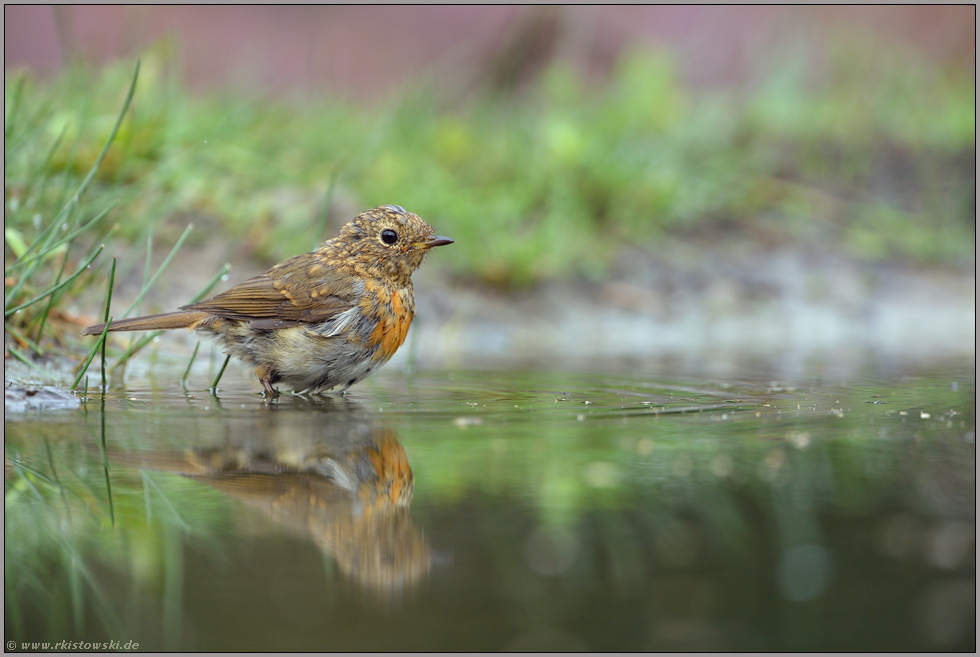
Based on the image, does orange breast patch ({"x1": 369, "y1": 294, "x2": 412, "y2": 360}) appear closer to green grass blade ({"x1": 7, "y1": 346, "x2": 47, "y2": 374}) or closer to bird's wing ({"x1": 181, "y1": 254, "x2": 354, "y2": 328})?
bird's wing ({"x1": 181, "y1": 254, "x2": 354, "y2": 328})

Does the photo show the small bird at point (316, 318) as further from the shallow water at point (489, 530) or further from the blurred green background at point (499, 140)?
the shallow water at point (489, 530)

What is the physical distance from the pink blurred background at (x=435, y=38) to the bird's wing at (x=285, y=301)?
3.96 m

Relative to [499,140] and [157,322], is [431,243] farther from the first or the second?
[499,140]

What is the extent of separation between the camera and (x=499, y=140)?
7992 millimetres

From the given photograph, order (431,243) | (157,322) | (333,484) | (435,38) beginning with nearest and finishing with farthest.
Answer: (333,484) → (157,322) → (431,243) → (435,38)

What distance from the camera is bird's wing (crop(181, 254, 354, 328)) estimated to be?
4.43 meters

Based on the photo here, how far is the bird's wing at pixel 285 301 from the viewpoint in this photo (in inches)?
174

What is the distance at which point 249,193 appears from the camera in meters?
6.65

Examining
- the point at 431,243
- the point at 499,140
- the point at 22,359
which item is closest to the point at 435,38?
the point at 499,140

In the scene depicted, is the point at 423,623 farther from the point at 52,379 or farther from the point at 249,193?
the point at 249,193

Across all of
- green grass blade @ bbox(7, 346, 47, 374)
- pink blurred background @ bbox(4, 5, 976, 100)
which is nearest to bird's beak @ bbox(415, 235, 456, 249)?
green grass blade @ bbox(7, 346, 47, 374)

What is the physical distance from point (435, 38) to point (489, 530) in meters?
11.0

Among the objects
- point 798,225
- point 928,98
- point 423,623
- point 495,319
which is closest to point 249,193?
point 495,319

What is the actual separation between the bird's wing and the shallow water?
0.95 metres
